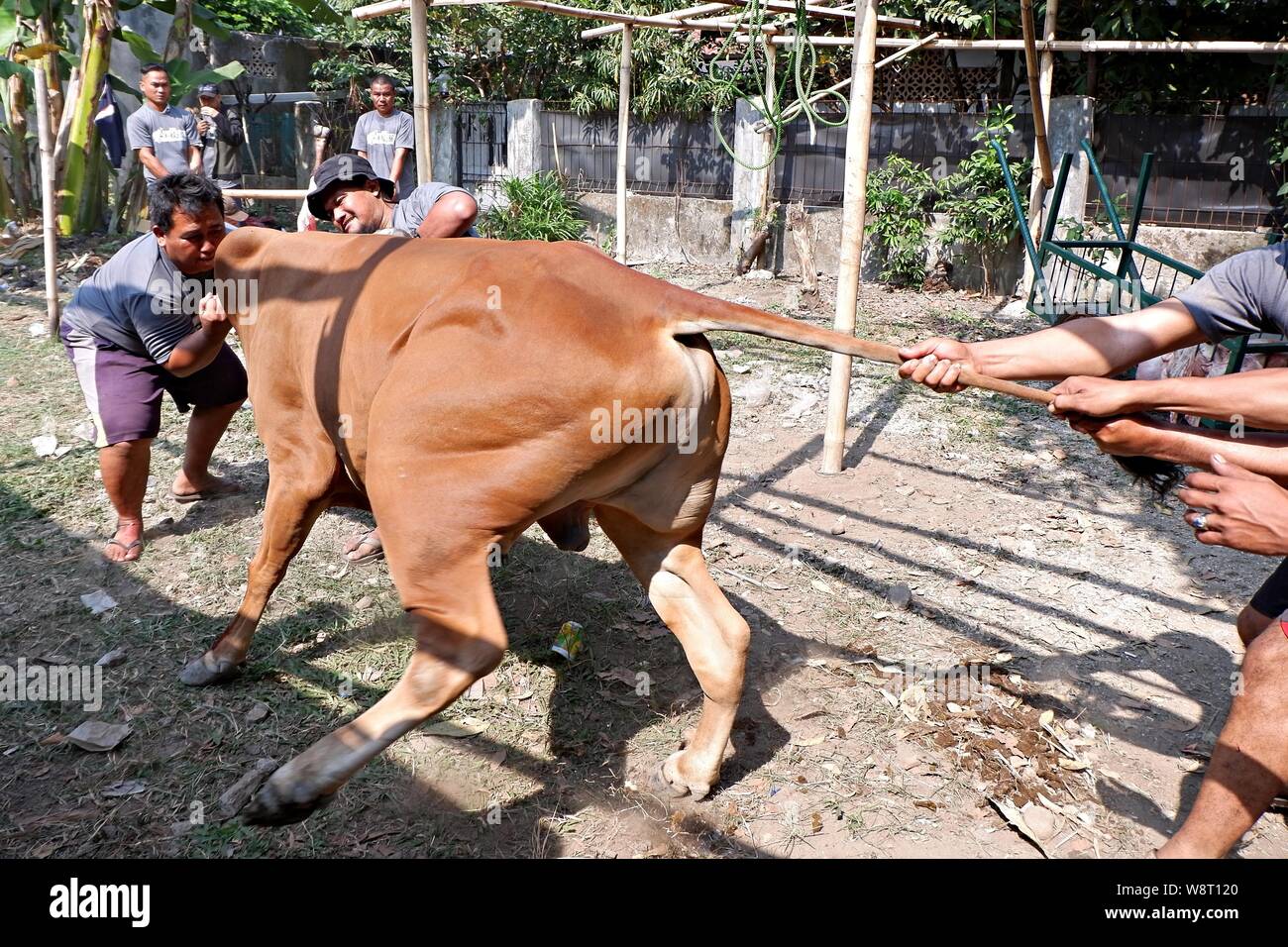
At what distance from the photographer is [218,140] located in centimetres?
1320

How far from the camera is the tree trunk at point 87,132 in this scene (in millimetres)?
10594

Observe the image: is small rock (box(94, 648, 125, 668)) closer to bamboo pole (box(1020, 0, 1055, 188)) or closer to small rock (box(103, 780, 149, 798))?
small rock (box(103, 780, 149, 798))

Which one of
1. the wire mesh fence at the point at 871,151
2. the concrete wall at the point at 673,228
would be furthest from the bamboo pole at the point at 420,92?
the concrete wall at the point at 673,228

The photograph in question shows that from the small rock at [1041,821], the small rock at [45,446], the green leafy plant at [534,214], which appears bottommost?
the small rock at [1041,821]

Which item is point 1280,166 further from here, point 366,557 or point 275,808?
point 275,808

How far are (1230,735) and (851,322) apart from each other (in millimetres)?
3443

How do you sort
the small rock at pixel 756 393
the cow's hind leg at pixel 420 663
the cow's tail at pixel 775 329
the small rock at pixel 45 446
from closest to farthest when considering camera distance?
the cow's hind leg at pixel 420 663 → the cow's tail at pixel 775 329 → the small rock at pixel 45 446 → the small rock at pixel 756 393

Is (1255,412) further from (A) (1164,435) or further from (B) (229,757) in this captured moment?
(B) (229,757)

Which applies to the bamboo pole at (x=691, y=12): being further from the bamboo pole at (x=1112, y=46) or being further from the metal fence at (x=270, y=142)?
the metal fence at (x=270, y=142)

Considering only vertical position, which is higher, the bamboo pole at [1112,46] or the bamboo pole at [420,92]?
the bamboo pole at [1112,46]

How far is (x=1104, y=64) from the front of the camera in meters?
11.3

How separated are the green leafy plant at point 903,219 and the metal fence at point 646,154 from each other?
2.39 meters

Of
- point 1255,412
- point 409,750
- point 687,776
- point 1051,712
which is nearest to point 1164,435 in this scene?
point 1255,412

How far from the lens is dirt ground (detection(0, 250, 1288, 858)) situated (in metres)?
3.18
